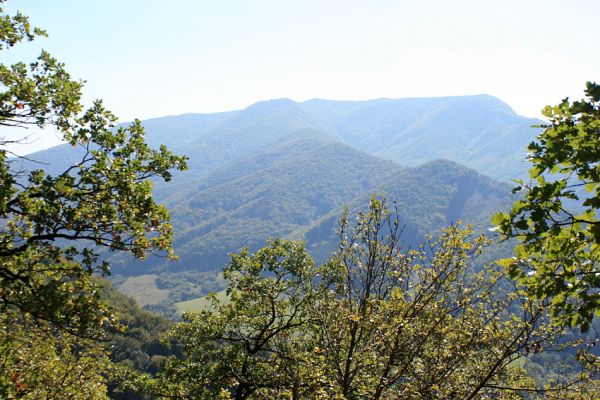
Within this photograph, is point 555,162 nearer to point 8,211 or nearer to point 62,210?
point 62,210

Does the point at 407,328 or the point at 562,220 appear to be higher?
the point at 562,220

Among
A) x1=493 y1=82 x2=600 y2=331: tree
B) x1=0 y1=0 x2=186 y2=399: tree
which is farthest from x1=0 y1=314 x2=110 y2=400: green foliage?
x1=493 y1=82 x2=600 y2=331: tree

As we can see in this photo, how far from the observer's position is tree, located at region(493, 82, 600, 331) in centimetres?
605

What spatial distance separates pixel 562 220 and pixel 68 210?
9995 millimetres

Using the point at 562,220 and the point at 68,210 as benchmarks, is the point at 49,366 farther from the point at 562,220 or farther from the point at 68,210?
the point at 562,220

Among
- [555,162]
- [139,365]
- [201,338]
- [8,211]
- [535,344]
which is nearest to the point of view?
[555,162]

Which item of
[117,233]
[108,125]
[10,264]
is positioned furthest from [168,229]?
[10,264]

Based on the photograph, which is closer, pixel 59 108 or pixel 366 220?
pixel 366 220

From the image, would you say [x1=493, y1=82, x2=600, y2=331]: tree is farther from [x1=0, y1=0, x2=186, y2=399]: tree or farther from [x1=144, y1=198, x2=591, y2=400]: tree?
[x1=0, y1=0, x2=186, y2=399]: tree

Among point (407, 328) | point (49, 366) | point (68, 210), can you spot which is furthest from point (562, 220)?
point (49, 366)

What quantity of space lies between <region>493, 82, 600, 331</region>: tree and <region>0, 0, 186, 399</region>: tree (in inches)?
329

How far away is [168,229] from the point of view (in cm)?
1157

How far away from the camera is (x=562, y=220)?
613 cm

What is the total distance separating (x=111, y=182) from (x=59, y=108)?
291 centimetres
